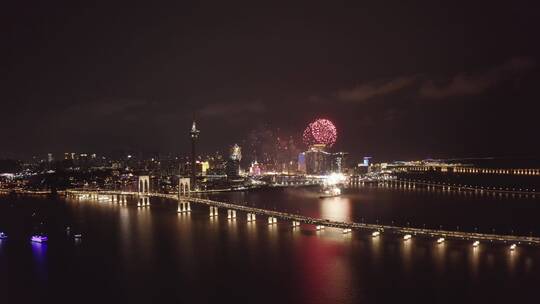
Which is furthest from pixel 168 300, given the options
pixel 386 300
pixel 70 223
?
pixel 70 223

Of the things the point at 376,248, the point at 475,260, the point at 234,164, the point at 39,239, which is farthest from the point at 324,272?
the point at 234,164

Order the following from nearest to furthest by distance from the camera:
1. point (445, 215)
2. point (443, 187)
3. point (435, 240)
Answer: point (435, 240), point (445, 215), point (443, 187)

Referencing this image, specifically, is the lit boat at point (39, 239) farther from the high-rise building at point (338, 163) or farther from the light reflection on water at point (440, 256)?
the high-rise building at point (338, 163)

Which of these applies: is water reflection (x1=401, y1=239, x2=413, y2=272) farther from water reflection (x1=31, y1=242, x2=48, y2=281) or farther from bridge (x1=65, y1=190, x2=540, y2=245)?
water reflection (x1=31, y1=242, x2=48, y2=281)

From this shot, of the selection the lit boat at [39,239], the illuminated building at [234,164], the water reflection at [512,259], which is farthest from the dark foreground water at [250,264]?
the illuminated building at [234,164]

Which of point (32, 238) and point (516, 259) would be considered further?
point (32, 238)

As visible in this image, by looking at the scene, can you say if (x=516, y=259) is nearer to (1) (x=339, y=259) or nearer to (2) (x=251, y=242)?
(1) (x=339, y=259)

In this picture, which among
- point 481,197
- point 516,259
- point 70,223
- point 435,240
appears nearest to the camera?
point 516,259

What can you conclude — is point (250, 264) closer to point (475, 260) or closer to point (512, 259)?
point (475, 260)
